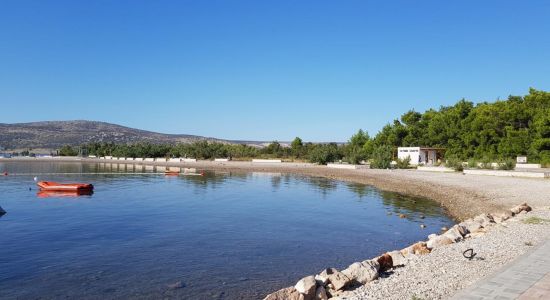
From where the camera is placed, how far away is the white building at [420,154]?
70500mm

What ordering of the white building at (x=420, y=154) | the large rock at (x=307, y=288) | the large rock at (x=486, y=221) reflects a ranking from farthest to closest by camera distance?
the white building at (x=420, y=154) < the large rock at (x=486, y=221) < the large rock at (x=307, y=288)

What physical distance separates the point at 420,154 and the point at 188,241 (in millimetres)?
59622

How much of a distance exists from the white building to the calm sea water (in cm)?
3927

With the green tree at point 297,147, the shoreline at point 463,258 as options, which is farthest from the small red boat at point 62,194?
the green tree at point 297,147

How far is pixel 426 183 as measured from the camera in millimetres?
40594

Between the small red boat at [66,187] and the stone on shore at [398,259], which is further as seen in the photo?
the small red boat at [66,187]

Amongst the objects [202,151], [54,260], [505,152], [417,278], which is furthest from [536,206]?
[202,151]

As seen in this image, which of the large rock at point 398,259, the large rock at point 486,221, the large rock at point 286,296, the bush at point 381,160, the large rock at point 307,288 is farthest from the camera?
the bush at point 381,160

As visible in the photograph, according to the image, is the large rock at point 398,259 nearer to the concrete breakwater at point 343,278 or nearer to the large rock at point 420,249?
the concrete breakwater at point 343,278

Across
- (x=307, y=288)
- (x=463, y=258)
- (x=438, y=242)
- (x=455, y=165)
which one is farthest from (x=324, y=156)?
(x=307, y=288)

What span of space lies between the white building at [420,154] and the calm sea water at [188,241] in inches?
1546

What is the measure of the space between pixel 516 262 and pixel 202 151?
338 feet

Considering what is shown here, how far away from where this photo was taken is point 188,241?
17969 mm

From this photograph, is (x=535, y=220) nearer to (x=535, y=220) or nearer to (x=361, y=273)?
(x=535, y=220)
